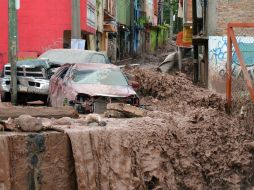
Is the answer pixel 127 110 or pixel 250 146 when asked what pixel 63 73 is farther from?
pixel 250 146

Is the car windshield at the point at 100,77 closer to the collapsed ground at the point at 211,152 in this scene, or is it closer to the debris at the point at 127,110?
the debris at the point at 127,110

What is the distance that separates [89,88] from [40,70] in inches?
123

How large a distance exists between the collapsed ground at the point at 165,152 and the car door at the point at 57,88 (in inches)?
160

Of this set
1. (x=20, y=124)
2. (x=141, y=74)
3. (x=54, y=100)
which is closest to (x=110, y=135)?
(x=20, y=124)

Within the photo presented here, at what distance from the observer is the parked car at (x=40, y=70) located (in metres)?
15.1

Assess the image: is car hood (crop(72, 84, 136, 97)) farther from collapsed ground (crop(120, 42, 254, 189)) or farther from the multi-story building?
the multi-story building

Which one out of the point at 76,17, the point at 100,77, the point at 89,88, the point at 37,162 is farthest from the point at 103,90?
the point at 76,17

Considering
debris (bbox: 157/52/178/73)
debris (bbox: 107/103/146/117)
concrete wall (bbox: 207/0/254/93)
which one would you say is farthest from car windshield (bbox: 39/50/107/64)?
debris (bbox: 157/52/178/73)

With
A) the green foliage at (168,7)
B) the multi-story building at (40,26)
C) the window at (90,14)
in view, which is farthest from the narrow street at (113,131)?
the green foliage at (168,7)

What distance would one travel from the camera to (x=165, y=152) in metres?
7.47

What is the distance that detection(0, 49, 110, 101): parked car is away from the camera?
15086mm

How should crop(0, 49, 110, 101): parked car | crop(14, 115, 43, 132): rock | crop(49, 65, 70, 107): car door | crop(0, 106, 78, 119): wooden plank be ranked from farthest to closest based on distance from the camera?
1. crop(0, 49, 110, 101): parked car
2. crop(49, 65, 70, 107): car door
3. crop(0, 106, 78, 119): wooden plank
4. crop(14, 115, 43, 132): rock

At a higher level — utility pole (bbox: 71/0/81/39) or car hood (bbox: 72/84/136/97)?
utility pole (bbox: 71/0/81/39)

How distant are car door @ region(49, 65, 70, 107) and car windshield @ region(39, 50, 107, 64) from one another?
223cm
